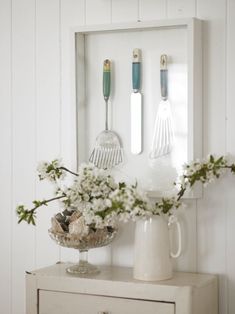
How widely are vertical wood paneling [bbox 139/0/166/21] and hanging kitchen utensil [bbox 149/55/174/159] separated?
0.14 m

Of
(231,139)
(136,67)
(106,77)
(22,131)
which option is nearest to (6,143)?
(22,131)

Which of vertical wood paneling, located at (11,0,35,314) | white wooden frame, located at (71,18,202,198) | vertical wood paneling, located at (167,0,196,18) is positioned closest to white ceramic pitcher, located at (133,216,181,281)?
white wooden frame, located at (71,18,202,198)

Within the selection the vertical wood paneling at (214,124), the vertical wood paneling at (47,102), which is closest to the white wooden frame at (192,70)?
the vertical wood paneling at (214,124)

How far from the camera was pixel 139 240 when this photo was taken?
7.32 ft

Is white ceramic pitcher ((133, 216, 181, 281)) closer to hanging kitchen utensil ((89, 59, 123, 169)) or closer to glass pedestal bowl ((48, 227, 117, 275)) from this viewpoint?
glass pedestal bowl ((48, 227, 117, 275))

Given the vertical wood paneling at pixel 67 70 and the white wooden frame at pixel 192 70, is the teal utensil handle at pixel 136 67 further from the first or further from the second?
the vertical wood paneling at pixel 67 70

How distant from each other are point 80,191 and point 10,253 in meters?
0.60

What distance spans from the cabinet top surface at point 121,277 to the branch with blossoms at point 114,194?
0.17m

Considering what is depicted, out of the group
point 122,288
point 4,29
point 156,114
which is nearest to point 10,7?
point 4,29

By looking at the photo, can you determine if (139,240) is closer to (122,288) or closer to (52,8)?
(122,288)

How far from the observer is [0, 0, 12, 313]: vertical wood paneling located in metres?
2.62

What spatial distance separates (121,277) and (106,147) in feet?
1.44

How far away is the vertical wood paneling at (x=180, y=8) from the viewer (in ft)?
7.59

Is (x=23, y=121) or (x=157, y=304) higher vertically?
(x=23, y=121)
